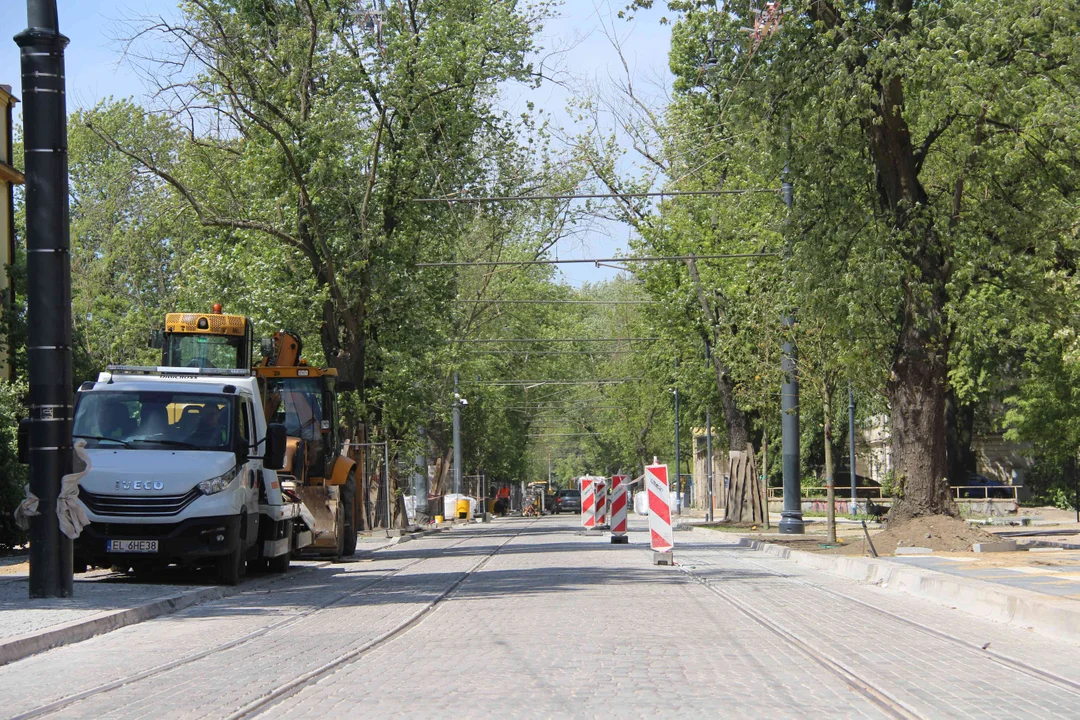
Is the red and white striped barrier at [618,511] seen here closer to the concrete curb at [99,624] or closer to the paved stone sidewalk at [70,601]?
the concrete curb at [99,624]

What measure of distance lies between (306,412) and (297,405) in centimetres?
20

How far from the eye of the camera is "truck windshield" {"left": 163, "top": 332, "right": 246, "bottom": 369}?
22266 millimetres

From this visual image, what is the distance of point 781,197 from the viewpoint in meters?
24.8

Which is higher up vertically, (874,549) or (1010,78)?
(1010,78)

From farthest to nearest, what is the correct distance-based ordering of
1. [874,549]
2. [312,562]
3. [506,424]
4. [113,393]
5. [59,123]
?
[506,424] < [312,562] < [874,549] < [113,393] < [59,123]

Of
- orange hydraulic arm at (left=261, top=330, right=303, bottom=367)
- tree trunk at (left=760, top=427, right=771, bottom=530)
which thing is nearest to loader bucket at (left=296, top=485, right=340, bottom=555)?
orange hydraulic arm at (left=261, top=330, right=303, bottom=367)

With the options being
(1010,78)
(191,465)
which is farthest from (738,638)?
(1010,78)

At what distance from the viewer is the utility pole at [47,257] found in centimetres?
1352

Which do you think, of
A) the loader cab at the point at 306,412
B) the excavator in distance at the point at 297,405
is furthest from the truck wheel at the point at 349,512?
the loader cab at the point at 306,412

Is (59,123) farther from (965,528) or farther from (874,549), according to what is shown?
(965,528)

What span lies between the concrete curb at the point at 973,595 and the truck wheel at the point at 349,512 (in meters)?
8.52

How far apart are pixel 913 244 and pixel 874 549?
486cm

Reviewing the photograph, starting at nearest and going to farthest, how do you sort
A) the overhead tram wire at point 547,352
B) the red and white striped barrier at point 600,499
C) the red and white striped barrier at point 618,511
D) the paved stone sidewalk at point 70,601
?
the paved stone sidewalk at point 70,601 → the red and white striped barrier at point 618,511 → the red and white striped barrier at point 600,499 → the overhead tram wire at point 547,352

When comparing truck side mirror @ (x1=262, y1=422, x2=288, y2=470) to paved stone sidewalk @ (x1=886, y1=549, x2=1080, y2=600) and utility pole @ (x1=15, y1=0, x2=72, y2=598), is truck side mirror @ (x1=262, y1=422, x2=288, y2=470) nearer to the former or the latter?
utility pole @ (x1=15, y1=0, x2=72, y2=598)
